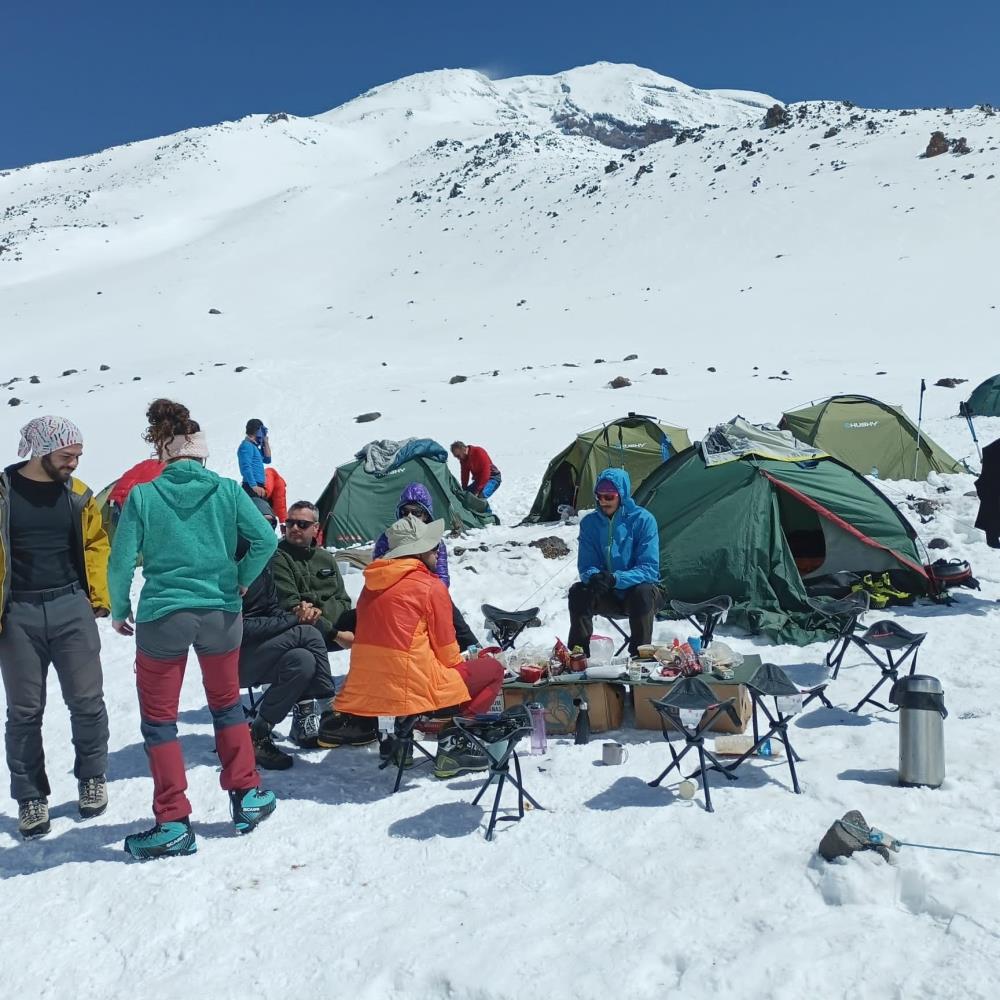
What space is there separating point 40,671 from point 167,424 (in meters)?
1.48

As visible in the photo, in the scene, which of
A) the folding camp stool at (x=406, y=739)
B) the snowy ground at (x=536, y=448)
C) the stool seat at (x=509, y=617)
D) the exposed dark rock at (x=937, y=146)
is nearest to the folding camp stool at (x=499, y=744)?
the snowy ground at (x=536, y=448)

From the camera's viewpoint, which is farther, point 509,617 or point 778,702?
point 509,617

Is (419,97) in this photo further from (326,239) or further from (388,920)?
(388,920)

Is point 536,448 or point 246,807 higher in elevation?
point 536,448

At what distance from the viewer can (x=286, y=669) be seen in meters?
5.68

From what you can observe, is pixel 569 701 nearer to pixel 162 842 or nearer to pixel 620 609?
pixel 620 609

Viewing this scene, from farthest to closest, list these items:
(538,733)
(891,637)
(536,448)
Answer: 1. (536,448)
2. (891,637)
3. (538,733)

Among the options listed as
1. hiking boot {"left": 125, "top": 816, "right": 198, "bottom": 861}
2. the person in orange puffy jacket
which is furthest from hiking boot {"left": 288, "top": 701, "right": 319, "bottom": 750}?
hiking boot {"left": 125, "top": 816, "right": 198, "bottom": 861}

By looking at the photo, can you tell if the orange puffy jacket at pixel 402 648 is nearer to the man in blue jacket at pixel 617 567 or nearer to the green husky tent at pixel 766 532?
the man in blue jacket at pixel 617 567

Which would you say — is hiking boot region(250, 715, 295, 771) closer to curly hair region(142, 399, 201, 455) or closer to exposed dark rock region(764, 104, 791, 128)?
curly hair region(142, 399, 201, 455)

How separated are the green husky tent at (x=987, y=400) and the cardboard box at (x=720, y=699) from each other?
1171cm

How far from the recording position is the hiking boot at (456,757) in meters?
5.35

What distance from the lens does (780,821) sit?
4.43 metres

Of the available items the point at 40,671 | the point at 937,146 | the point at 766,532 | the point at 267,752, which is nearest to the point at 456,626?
the point at 267,752
